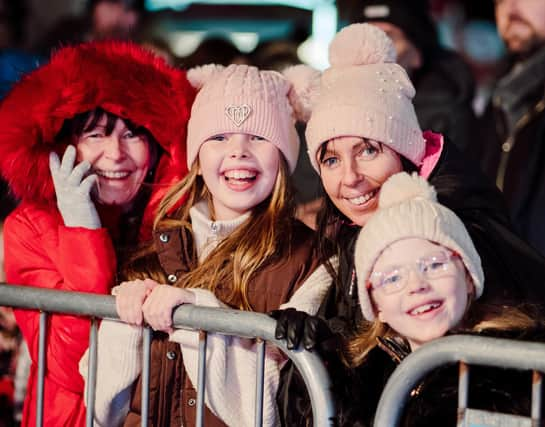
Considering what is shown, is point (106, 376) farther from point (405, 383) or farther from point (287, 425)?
point (405, 383)

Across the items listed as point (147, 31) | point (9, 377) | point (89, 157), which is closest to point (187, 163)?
point (89, 157)

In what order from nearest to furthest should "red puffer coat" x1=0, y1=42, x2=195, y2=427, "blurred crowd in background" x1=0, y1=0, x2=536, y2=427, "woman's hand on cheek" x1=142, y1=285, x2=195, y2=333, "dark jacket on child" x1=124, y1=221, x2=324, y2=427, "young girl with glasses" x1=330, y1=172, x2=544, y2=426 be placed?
"young girl with glasses" x1=330, y1=172, x2=544, y2=426 < "woman's hand on cheek" x1=142, y1=285, x2=195, y2=333 < "dark jacket on child" x1=124, y1=221, x2=324, y2=427 < "red puffer coat" x1=0, y1=42, x2=195, y2=427 < "blurred crowd in background" x1=0, y1=0, x2=536, y2=427

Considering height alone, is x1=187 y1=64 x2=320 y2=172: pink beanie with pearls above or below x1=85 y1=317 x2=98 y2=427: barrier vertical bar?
above

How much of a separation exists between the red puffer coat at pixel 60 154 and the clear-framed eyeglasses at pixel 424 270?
4.06 feet

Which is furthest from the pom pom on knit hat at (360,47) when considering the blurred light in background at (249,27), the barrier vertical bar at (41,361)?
the blurred light in background at (249,27)

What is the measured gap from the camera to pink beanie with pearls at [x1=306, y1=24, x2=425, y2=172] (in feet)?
13.0

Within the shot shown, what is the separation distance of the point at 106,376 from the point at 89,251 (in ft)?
1.62

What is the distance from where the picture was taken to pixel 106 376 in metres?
3.93

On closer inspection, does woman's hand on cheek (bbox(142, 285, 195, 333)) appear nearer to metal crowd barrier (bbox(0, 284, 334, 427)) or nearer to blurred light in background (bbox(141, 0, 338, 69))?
metal crowd barrier (bbox(0, 284, 334, 427))

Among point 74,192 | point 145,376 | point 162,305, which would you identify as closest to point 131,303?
point 162,305

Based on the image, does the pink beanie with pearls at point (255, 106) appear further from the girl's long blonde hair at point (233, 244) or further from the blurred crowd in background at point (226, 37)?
the blurred crowd in background at point (226, 37)

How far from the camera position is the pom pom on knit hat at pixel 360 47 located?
4.12m

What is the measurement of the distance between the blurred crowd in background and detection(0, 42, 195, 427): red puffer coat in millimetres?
295

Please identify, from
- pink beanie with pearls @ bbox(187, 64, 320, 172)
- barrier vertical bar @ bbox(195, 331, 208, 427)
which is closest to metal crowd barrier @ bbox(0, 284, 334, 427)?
barrier vertical bar @ bbox(195, 331, 208, 427)
